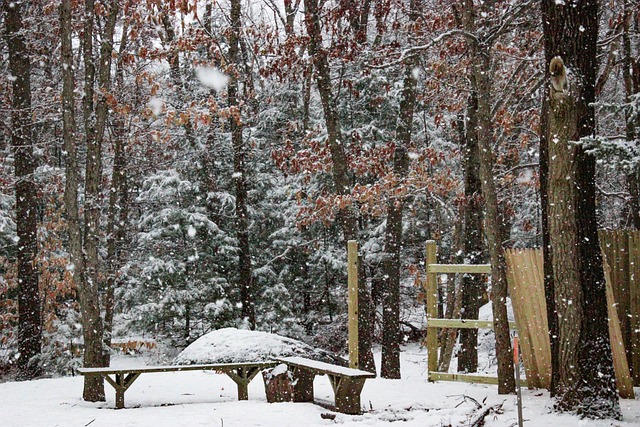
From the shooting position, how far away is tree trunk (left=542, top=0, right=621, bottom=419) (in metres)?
5.87

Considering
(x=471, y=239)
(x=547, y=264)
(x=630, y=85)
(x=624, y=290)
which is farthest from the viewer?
(x=630, y=85)

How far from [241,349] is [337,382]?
118 inches

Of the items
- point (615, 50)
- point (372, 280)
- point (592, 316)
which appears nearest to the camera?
point (592, 316)

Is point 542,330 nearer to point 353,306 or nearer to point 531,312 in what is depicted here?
point 531,312

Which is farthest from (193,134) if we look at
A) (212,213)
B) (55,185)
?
(55,185)

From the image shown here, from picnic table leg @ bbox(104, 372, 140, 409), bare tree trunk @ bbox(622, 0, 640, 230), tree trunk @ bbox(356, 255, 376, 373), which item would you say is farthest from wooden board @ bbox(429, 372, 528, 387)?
picnic table leg @ bbox(104, 372, 140, 409)

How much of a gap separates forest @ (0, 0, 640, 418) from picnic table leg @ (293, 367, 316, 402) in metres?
2.36

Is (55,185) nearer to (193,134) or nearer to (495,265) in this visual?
(193,134)

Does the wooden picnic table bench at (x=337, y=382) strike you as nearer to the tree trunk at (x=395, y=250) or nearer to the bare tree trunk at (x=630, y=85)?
the tree trunk at (x=395, y=250)

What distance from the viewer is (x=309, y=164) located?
12.2 metres

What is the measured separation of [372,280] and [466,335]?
6.87m

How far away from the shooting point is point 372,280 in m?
18.6

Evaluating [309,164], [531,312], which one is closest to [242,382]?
[531,312]

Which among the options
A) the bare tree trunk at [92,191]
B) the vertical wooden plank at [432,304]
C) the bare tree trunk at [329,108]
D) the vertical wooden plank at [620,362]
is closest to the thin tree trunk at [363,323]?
the bare tree trunk at [329,108]
